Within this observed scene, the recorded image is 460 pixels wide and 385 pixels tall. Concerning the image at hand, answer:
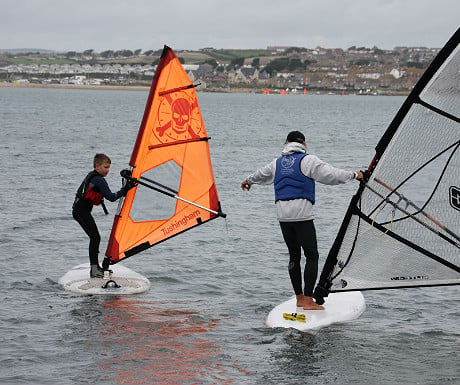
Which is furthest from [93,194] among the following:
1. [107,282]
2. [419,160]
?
[419,160]

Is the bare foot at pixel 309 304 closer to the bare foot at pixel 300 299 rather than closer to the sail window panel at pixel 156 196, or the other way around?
the bare foot at pixel 300 299

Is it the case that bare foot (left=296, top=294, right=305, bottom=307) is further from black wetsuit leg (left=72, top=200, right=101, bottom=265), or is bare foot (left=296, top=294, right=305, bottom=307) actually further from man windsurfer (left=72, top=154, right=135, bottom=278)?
black wetsuit leg (left=72, top=200, right=101, bottom=265)

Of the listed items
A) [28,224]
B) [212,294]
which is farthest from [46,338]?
[28,224]

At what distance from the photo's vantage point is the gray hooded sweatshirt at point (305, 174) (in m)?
7.80

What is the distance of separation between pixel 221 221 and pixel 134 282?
6.64 meters

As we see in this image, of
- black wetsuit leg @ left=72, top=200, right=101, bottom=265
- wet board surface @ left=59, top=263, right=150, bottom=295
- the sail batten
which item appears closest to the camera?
the sail batten

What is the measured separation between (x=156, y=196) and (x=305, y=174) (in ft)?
9.14

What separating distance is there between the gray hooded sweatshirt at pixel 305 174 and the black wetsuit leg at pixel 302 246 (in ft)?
0.30

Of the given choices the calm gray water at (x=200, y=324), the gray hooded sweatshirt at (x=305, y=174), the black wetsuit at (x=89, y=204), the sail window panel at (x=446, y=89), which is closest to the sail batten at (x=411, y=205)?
the sail window panel at (x=446, y=89)

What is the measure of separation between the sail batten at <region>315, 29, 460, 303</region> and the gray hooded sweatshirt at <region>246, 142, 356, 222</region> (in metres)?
0.27

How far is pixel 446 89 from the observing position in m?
7.18

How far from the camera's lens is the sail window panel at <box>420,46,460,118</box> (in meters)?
6.95

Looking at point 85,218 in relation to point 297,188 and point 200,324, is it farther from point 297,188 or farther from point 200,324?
point 297,188

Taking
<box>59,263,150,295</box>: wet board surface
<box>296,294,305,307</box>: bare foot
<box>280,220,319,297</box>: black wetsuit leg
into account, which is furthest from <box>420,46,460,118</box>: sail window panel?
<box>59,263,150,295</box>: wet board surface
